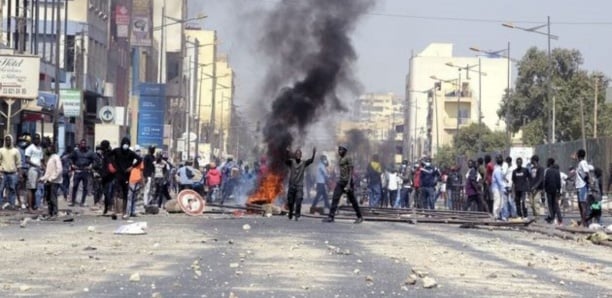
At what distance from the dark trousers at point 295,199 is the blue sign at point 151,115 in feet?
142

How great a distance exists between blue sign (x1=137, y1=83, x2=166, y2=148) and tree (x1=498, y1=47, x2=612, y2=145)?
30465mm

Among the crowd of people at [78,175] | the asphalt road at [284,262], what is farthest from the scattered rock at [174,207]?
the asphalt road at [284,262]

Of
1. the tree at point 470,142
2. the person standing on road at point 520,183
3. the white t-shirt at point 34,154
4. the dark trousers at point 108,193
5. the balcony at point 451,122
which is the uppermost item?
the balcony at point 451,122

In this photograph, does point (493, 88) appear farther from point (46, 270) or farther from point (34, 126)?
point (46, 270)

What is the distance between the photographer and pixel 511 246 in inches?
971

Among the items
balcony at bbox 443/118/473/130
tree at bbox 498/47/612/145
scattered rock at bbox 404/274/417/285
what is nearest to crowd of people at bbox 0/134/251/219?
scattered rock at bbox 404/274/417/285

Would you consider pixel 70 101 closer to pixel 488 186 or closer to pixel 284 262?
Result: pixel 488 186

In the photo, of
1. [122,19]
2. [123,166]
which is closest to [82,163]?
[123,166]

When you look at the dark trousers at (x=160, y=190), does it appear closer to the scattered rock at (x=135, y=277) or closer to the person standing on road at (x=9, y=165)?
the person standing on road at (x=9, y=165)

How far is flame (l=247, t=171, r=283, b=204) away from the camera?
3749 cm

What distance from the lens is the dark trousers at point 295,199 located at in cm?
3334

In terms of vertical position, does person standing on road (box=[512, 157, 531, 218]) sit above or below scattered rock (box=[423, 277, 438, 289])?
above

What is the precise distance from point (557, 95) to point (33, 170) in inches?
2859

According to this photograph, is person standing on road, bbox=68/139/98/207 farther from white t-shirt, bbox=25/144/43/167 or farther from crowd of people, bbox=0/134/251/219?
white t-shirt, bbox=25/144/43/167
